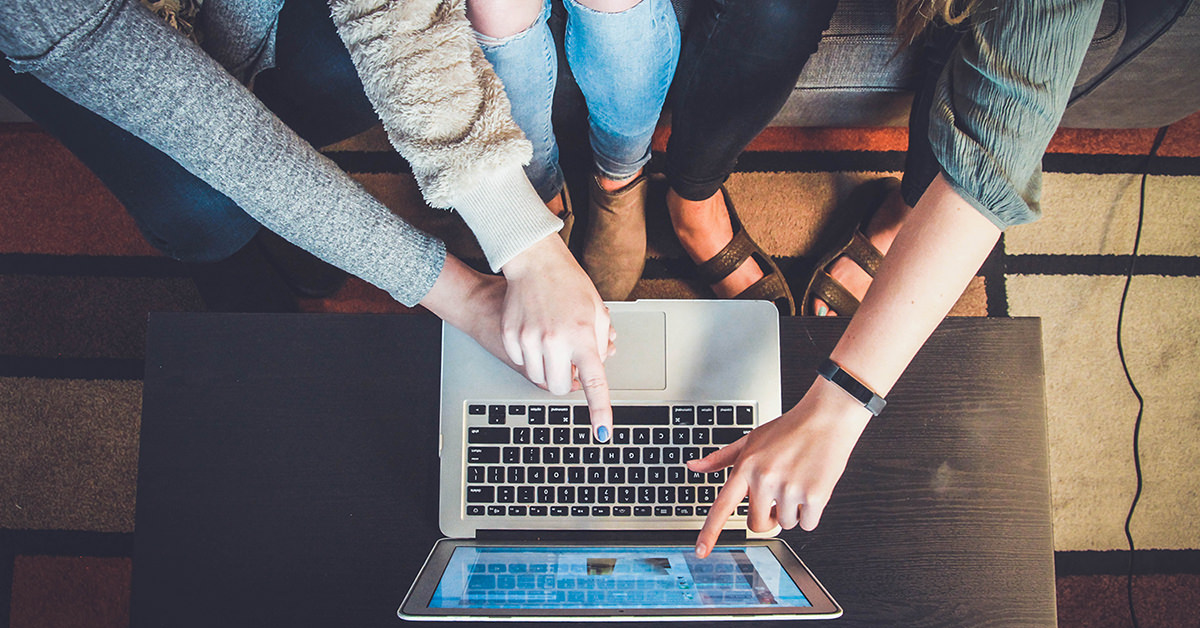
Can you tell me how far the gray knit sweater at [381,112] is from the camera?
21.4 inches

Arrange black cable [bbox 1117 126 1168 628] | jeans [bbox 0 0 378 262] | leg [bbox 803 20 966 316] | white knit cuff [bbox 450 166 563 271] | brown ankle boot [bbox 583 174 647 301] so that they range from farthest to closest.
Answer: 1. black cable [bbox 1117 126 1168 628]
2. brown ankle boot [bbox 583 174 647 301]
3. leg [bbox 803 20 966 316]
4. jeans [bbox 0 0 378 262]
5. white knit cuff [bbox 450 166 563 271]

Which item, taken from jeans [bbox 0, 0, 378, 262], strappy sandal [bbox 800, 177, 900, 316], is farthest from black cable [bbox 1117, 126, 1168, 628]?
jeans [bbox 0, 0, 378, 262]

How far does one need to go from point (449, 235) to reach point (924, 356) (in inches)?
35.0

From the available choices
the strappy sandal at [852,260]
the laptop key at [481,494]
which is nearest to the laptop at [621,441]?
the laptop key at [481,494]

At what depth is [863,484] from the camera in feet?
2.15

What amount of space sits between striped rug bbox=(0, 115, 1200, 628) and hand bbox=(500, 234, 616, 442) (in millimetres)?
613

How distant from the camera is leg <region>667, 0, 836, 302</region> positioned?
76cm

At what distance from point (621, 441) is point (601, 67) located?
47cm

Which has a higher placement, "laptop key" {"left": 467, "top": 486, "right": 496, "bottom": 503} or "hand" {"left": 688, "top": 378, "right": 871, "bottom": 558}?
"hand" {"left": 688, "top": 378, "right": 871, "bottom": 558}

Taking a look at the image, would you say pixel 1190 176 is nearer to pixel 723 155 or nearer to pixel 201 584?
pixel 723 155

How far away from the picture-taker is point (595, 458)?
658 mm

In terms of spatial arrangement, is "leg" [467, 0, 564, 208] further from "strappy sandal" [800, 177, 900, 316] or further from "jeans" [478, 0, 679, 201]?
"strappy sandal" [800, 177, 900, 316]

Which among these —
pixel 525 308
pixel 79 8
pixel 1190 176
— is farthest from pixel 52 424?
pixel 1190 176

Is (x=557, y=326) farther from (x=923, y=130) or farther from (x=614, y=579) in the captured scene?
(x=923, y=130)
